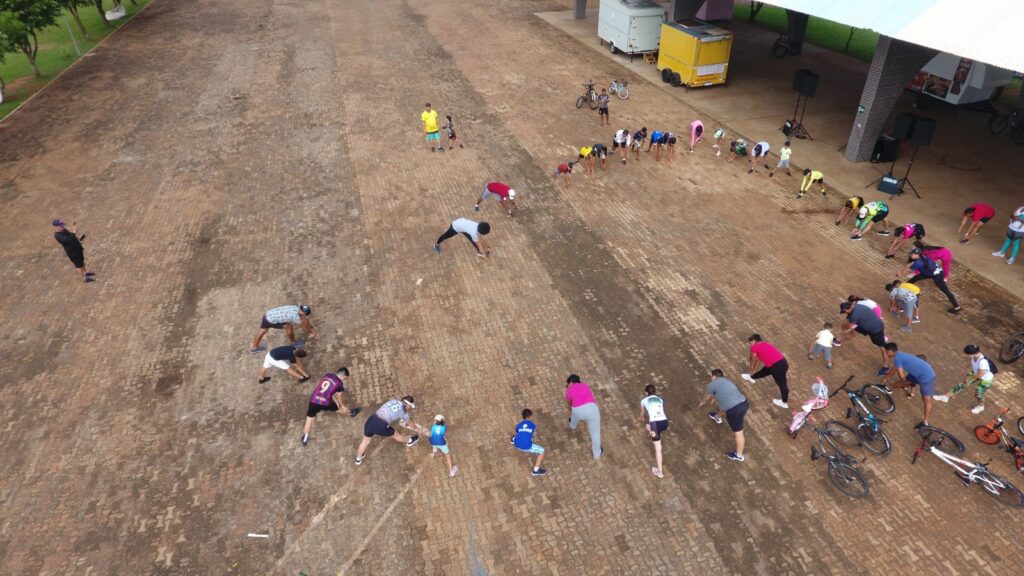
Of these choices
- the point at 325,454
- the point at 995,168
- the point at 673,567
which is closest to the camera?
the point at 673,567

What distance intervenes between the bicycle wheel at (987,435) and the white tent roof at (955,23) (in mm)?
8663

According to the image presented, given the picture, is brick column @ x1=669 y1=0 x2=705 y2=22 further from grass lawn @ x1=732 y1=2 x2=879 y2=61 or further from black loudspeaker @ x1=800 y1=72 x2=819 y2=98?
black loudspeaker @ x1=800 y1=72 x2=819 y2=98

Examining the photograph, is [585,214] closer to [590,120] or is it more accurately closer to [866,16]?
[590,120]

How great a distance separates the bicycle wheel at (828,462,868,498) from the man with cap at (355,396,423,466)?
23.9ft

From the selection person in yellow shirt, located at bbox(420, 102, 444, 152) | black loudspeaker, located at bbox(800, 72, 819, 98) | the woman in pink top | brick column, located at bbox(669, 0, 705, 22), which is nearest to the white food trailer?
brick column, located at bbox(669, 0, 705, 22)

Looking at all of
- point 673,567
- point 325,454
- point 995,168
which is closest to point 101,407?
point 325,454

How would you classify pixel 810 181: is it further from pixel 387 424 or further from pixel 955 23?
pixel 387 424

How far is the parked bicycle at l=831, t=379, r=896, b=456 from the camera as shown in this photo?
9562 millimetres

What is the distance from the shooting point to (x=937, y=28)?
47.7ft

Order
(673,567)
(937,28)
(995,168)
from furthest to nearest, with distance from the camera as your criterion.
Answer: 1. (995,168)
2. (937,28)
3. (673,567)

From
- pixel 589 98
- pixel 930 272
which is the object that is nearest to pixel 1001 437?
pixel 930 272

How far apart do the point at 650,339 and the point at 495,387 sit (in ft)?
12.3

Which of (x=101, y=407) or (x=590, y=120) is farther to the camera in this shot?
(x=590, y=120)

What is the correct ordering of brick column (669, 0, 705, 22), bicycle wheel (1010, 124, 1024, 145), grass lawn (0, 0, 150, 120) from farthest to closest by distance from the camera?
1. brick column (669, 0, 705, 22)
2. grass lawn (0, 0, 150, 120)
3. bicycle wheel (1010, 124, 1024, 145)
